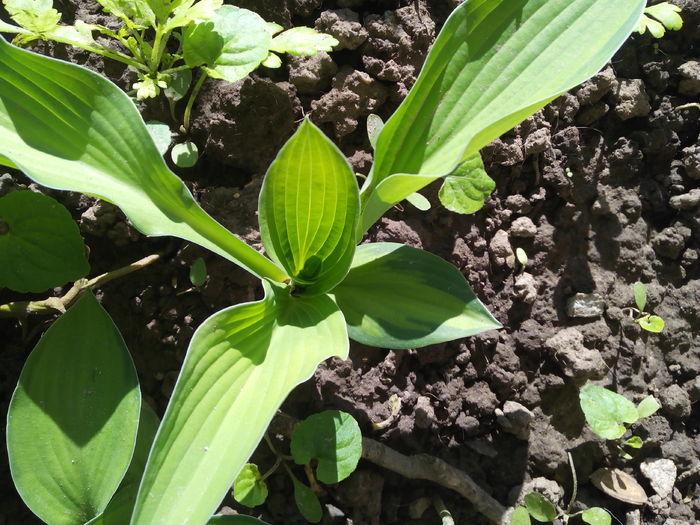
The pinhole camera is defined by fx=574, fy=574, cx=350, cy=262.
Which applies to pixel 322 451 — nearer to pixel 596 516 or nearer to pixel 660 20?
pixel 596 516

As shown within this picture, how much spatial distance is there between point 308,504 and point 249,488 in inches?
5.2

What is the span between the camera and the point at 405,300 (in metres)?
1.06

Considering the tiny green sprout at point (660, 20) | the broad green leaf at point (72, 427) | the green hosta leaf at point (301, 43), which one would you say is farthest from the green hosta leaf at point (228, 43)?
the tiny green sprout at point (660, 20)

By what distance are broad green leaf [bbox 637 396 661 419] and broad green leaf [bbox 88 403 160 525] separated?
3.77ft

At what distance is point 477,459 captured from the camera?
55.6 inches

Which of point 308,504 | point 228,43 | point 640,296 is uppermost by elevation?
point 228,43

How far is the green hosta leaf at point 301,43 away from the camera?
1179 mm

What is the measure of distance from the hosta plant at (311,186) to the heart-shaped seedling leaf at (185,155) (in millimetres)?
306

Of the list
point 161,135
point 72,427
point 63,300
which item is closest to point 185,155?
point 161,135

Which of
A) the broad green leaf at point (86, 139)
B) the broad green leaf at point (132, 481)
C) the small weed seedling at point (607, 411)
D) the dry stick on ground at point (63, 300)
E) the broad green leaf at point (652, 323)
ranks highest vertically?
the broad green leaf at point (86, 139)

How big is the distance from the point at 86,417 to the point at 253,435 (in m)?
0.37

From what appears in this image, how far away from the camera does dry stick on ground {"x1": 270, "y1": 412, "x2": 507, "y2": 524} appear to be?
1254mm

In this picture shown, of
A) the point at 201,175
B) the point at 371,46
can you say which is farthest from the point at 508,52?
the point at 201,175

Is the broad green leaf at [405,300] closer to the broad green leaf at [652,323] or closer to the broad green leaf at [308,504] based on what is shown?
the broad green leaf at [308,504]
